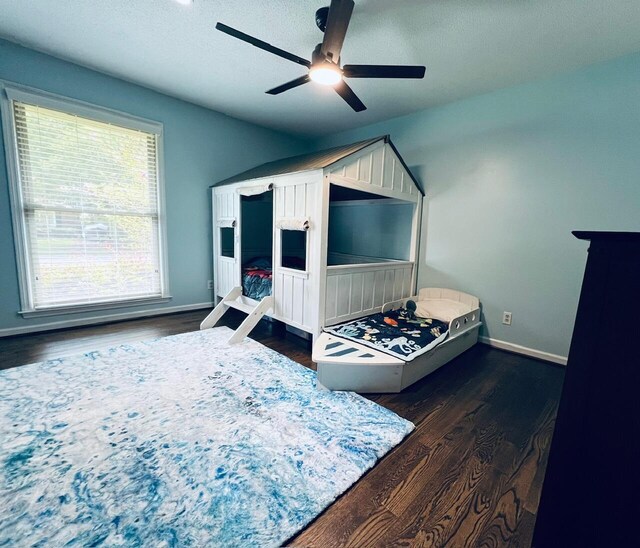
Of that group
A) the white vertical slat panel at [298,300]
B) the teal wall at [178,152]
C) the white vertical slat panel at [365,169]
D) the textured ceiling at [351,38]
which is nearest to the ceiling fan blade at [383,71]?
the textured ceiling at [351,38]

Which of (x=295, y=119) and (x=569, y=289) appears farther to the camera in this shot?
(x=295, y=119)

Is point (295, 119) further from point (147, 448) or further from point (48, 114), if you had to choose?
point (147, 448)

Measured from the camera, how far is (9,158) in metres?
2.64

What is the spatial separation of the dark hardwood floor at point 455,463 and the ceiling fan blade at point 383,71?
86.3 inches

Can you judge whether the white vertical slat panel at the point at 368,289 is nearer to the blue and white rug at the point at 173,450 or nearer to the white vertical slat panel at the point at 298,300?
the white vertical slat panel at the point at 298,300

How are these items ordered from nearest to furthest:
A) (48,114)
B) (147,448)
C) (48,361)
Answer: (147,448) < (48,361) < (48,114)

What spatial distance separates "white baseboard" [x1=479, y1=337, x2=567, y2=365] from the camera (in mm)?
2676

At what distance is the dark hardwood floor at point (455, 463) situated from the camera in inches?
43.5

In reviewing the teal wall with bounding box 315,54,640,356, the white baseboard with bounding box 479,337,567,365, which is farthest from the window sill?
the white baseboard with bounding box 479,337,567,365

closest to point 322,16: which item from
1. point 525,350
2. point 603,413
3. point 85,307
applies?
point 603,413

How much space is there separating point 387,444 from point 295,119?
403 centimetres

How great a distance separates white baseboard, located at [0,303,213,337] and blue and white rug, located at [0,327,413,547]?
974 mm

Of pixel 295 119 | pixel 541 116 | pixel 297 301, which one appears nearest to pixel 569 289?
pixel 541 116

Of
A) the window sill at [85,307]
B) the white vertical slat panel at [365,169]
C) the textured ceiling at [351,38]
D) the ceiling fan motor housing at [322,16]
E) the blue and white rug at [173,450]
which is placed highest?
the textured ceiling at [351,38]
